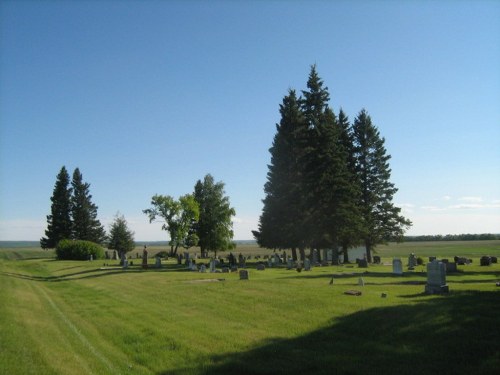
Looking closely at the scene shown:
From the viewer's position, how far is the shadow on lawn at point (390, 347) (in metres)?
8.62

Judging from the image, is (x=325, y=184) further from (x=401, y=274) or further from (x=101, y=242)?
(x=101, y=242)

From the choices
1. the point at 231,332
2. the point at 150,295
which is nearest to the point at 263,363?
the point at 231,332

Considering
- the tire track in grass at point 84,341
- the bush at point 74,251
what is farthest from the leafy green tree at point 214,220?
the tire track in grass at point 84,341

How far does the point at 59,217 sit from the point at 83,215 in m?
4.02

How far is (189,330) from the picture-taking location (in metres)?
12.8

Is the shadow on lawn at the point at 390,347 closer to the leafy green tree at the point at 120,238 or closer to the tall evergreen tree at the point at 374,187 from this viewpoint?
the tall evergreen tree at the point at 374,187

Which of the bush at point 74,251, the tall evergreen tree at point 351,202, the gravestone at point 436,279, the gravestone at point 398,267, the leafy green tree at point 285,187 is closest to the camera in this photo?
the gravestone at point 436,279

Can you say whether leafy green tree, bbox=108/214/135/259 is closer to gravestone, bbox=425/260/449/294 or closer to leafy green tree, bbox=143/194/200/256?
leafy green tree, bbox=143/194/200/256

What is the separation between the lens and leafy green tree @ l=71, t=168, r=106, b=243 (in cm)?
7581

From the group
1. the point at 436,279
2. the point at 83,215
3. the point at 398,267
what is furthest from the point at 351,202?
the point at 83,215

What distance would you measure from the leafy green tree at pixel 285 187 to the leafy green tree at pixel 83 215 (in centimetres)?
4063

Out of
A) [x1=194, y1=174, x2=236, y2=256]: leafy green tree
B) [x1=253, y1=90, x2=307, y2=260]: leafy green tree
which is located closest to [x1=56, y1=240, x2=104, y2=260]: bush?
[x1=194, y1=174, x2=236, y2=256]: leafy green tree

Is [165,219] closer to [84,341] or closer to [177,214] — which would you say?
[177,214]

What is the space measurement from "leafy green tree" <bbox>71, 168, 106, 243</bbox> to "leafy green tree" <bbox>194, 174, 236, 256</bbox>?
21.1 meters
